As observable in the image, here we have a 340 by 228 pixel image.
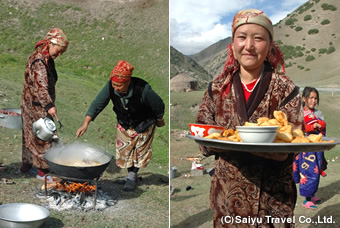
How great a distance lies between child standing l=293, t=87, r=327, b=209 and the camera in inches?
181

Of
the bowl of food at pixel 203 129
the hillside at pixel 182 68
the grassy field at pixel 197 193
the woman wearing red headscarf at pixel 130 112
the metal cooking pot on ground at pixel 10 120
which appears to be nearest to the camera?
the bowl of food at pixel 203 129

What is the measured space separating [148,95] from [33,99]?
1554 mm

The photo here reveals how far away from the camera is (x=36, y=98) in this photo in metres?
4.95

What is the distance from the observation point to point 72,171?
430 centimetres

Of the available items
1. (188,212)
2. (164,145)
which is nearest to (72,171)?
(188,212)

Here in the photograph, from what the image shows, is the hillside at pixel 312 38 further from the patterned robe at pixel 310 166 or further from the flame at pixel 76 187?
the flame at pixel 76 187

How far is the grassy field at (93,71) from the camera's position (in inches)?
185

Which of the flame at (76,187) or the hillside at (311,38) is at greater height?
the hillside at (311,38)

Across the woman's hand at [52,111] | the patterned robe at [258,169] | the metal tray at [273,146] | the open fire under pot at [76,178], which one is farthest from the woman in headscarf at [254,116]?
the woman's hand at [52,111]

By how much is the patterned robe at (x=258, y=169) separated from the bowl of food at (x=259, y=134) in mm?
348

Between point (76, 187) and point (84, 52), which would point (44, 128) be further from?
point (84, 52)

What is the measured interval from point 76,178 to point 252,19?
307 centimetres

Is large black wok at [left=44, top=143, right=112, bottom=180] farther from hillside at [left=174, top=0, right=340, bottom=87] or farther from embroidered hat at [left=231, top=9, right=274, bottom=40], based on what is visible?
hillside at [left=174, top=0, right=340, bottom=87]

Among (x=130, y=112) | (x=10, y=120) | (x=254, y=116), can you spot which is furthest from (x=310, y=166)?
(x=10, y=120)
